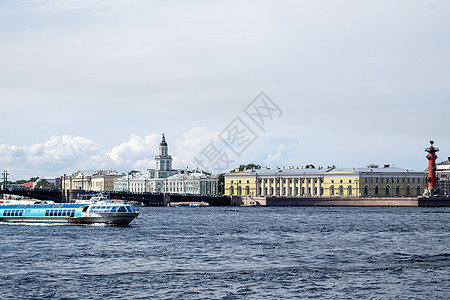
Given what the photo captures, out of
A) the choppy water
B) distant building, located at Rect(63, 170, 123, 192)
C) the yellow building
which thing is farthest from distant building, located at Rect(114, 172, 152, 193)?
the choppy water

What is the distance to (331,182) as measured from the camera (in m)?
129

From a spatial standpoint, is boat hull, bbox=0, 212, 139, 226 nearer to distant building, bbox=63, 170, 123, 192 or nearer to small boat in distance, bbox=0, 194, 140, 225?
small boat in distance, bbox=0, 194, 140, 225

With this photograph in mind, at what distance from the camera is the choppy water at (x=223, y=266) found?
21.0 meters

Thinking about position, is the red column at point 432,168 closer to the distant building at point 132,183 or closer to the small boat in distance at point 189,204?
the small boat in distance at point 189,204

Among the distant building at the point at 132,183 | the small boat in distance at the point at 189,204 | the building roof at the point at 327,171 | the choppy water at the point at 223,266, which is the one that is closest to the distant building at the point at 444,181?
the building roof at the point at 327,171

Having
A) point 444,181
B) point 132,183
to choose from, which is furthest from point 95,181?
point 444,181

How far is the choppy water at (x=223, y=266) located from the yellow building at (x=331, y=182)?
8468 cm

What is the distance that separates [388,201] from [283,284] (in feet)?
292

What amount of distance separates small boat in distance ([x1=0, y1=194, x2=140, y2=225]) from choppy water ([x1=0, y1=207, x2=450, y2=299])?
5.47m

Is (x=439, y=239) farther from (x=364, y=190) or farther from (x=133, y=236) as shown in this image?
(x=364, y=190)

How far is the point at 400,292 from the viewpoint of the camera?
21.0 meters

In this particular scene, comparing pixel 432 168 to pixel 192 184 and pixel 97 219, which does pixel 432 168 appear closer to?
pixel 192 184

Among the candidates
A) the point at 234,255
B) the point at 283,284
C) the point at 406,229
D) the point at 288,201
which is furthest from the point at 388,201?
the point at 283,284

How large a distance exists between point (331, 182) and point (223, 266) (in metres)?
104
